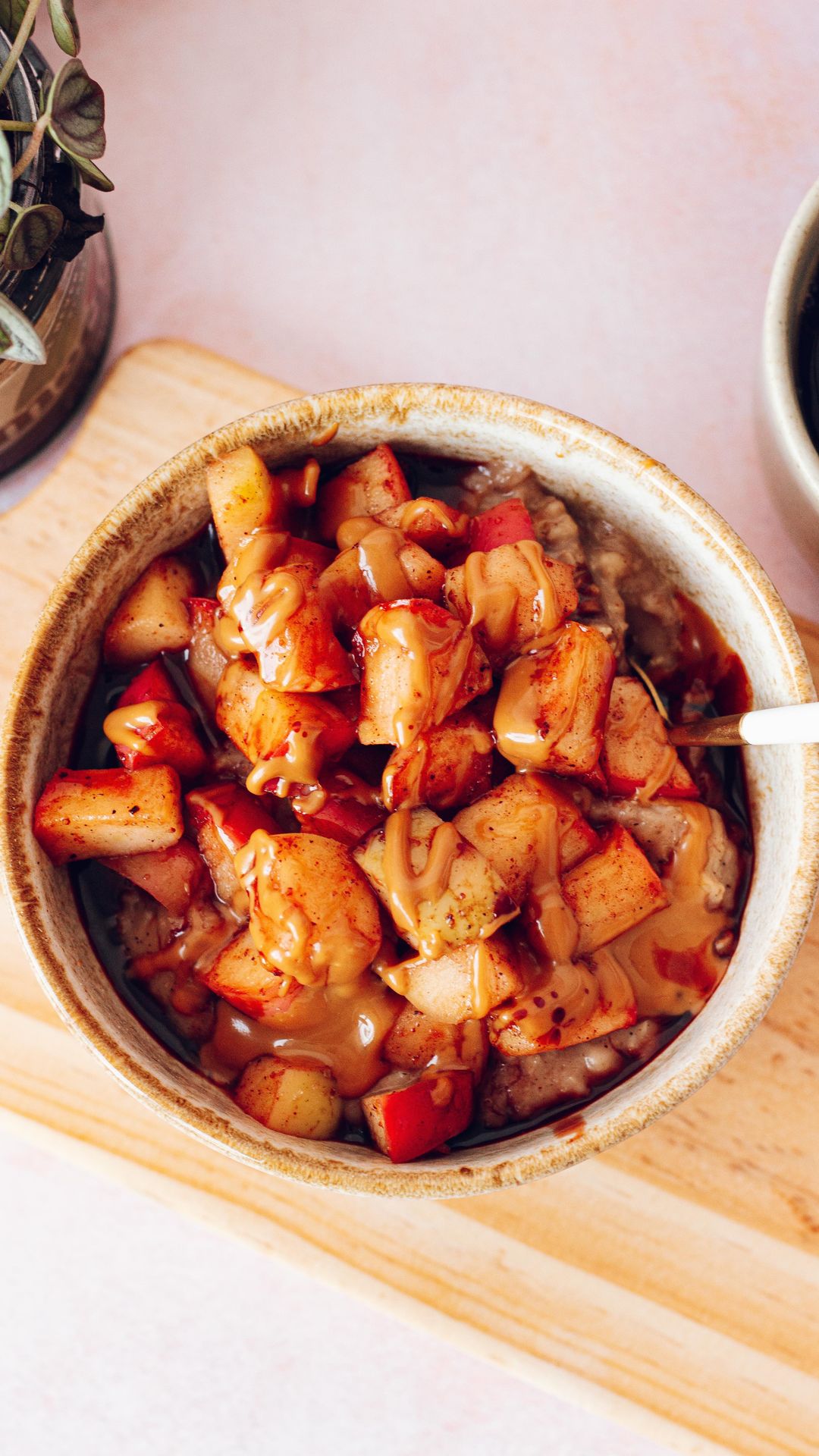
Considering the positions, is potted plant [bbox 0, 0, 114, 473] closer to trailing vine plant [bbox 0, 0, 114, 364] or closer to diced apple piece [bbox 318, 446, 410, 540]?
trailing vine plant [bbox 0, 0, 114, 364]

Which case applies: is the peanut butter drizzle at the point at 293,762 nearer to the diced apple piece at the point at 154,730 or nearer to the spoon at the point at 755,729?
the diced apple piece at the point at 154,730

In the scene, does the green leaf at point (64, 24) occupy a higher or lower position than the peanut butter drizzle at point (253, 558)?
higher

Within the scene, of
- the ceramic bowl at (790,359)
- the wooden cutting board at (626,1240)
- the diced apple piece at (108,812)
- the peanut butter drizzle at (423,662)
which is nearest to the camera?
the peanut butter drizzle at (423,662)

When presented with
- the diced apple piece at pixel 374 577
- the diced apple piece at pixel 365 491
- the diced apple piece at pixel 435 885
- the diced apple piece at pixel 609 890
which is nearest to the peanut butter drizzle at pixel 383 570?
the diced apple piece at pixel 374 577

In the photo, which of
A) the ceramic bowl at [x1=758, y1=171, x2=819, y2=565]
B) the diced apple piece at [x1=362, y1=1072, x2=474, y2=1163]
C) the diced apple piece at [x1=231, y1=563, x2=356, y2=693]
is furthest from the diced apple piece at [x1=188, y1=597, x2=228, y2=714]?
the ceramic bowl at [x1=758, y1=171, x2=819, y2=565]

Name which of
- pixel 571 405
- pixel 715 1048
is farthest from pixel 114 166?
pixel 715 1048

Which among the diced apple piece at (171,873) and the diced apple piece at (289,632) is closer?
the diced apple piece at (289,632)

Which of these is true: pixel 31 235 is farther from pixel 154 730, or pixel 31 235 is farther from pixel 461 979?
pixel 461 979

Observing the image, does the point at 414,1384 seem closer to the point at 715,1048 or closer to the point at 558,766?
the point at 715,1048

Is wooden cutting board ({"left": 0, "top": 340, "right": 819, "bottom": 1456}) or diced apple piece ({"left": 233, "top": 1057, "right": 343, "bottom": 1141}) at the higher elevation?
diced apple piece ({"left": 233, "top": 1057, "right": 343, "bottom": 1141})
